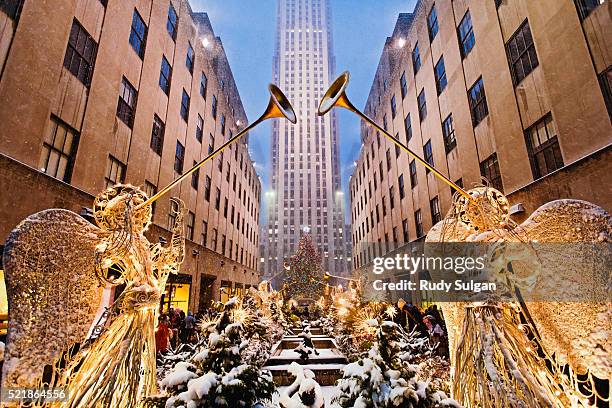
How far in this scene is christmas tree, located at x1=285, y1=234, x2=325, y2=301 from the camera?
32.0m

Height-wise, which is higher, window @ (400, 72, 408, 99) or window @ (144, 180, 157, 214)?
window @ (400, 72, 408, 99)

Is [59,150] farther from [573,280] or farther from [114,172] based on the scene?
[573,280]

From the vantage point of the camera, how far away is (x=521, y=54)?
407 inches

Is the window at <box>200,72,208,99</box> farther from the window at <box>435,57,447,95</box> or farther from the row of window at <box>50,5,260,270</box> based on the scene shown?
the window at <box>435,57,447,95</box>

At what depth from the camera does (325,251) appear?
75.3 metres

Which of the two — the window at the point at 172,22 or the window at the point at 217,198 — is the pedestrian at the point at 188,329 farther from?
the window at the point at 172,22

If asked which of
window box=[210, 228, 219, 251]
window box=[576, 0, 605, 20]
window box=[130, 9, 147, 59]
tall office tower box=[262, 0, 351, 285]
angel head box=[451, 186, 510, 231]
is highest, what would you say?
tall office tower box=[262, 0, 351, 285]

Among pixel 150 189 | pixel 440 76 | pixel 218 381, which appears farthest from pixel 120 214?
pixel 440 76

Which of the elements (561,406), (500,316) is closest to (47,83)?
(500,316)

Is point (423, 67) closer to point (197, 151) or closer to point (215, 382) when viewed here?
point (197, 151)

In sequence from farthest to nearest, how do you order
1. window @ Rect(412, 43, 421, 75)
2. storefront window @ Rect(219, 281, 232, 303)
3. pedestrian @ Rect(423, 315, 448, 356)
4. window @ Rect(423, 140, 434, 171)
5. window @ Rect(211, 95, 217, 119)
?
1. window @ Rect(211, 95, 217, 119)
2. storefront window @ Rect(219, 281, 232, 303)
3. window @ Rect(412, 43, 421, 75)
4. window @ Rect(423, 140, 434, 171)
5. pedestrian @ Rect(423, 315, 448, 356)

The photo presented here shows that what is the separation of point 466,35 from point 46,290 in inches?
697

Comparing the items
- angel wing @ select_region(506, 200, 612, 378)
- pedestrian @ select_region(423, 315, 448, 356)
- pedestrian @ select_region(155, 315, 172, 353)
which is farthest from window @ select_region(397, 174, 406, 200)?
angel wing @ select_region(506, 200, 612, 378)

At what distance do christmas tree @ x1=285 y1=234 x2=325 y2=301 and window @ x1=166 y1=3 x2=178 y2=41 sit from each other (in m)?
23.5
